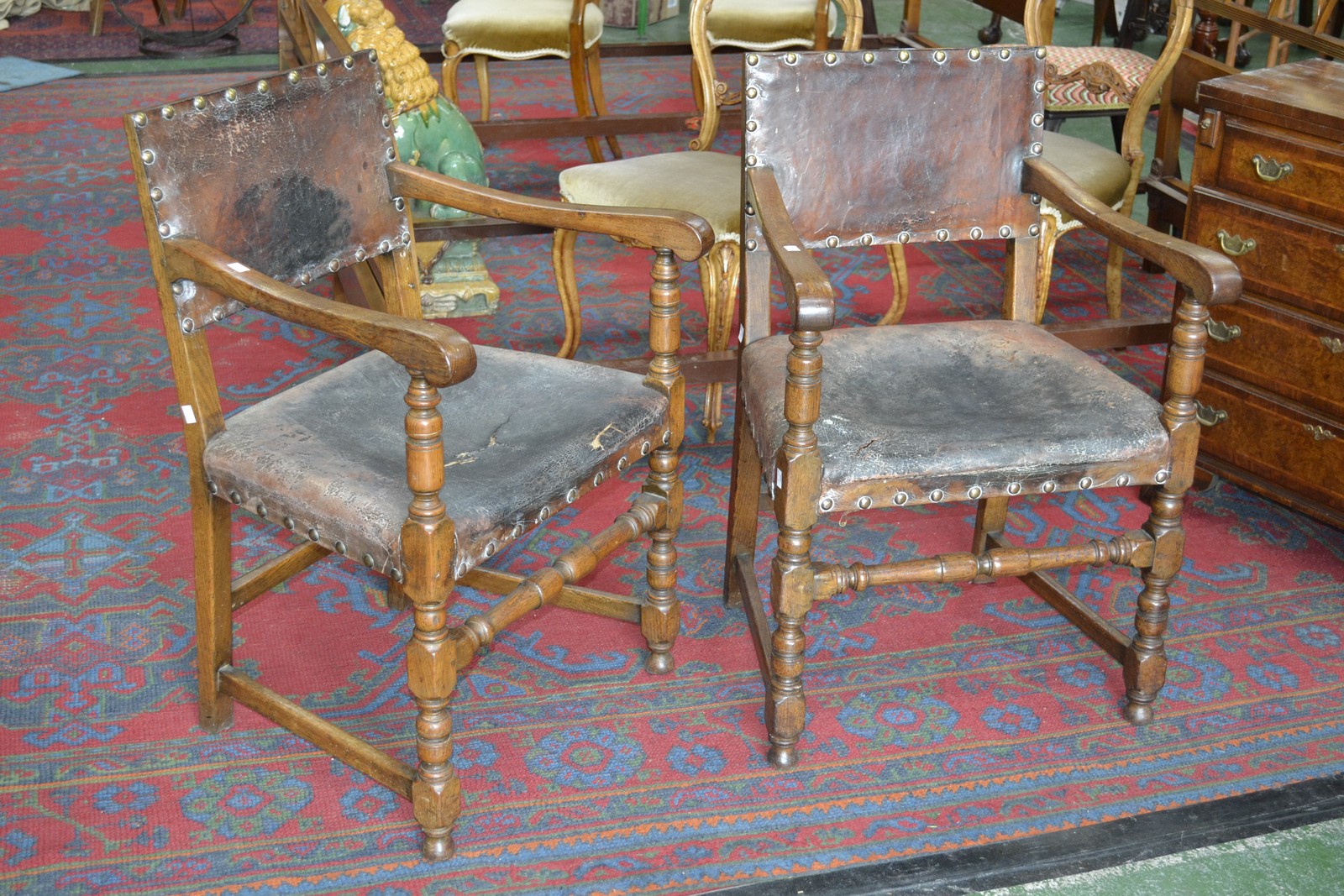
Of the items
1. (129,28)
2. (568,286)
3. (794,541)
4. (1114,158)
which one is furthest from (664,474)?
(129,28)

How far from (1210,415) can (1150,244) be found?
36.2 inches

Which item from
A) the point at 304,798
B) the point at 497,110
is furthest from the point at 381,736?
the point at 497,110

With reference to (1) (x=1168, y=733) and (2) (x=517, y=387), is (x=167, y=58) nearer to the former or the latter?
(2) (x=517, y=387)

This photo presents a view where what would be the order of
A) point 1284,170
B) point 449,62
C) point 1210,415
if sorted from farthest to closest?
point 449,62
point 1210,415
point 1284,170

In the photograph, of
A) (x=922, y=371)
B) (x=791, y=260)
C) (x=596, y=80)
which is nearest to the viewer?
(x=791, y=260)

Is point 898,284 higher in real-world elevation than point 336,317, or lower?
lower

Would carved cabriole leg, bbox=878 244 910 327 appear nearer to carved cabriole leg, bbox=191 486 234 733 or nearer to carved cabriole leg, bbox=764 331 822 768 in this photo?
carved cabriole leg, bbox=764 331 822 768

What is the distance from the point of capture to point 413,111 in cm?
366

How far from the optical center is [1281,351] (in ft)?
9.16

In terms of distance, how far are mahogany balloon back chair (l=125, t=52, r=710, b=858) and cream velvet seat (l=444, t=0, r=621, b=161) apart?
106 inches

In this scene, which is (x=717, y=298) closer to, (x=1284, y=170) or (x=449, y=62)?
(x=1284, y=170)

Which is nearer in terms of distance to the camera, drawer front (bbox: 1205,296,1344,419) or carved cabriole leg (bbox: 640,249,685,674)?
carved cabriole leg (bbox: 640,249,685,674)

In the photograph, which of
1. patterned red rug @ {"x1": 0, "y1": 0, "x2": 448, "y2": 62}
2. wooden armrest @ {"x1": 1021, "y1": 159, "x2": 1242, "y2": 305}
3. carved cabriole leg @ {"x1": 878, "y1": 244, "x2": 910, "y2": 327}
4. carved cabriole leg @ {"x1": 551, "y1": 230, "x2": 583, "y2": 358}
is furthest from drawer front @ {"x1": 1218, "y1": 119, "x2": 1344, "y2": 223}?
patterned red rug @ {"x1": 0, "y1": 0, "x2": 448, "y2": 62}

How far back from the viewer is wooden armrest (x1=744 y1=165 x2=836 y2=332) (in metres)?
1.92
